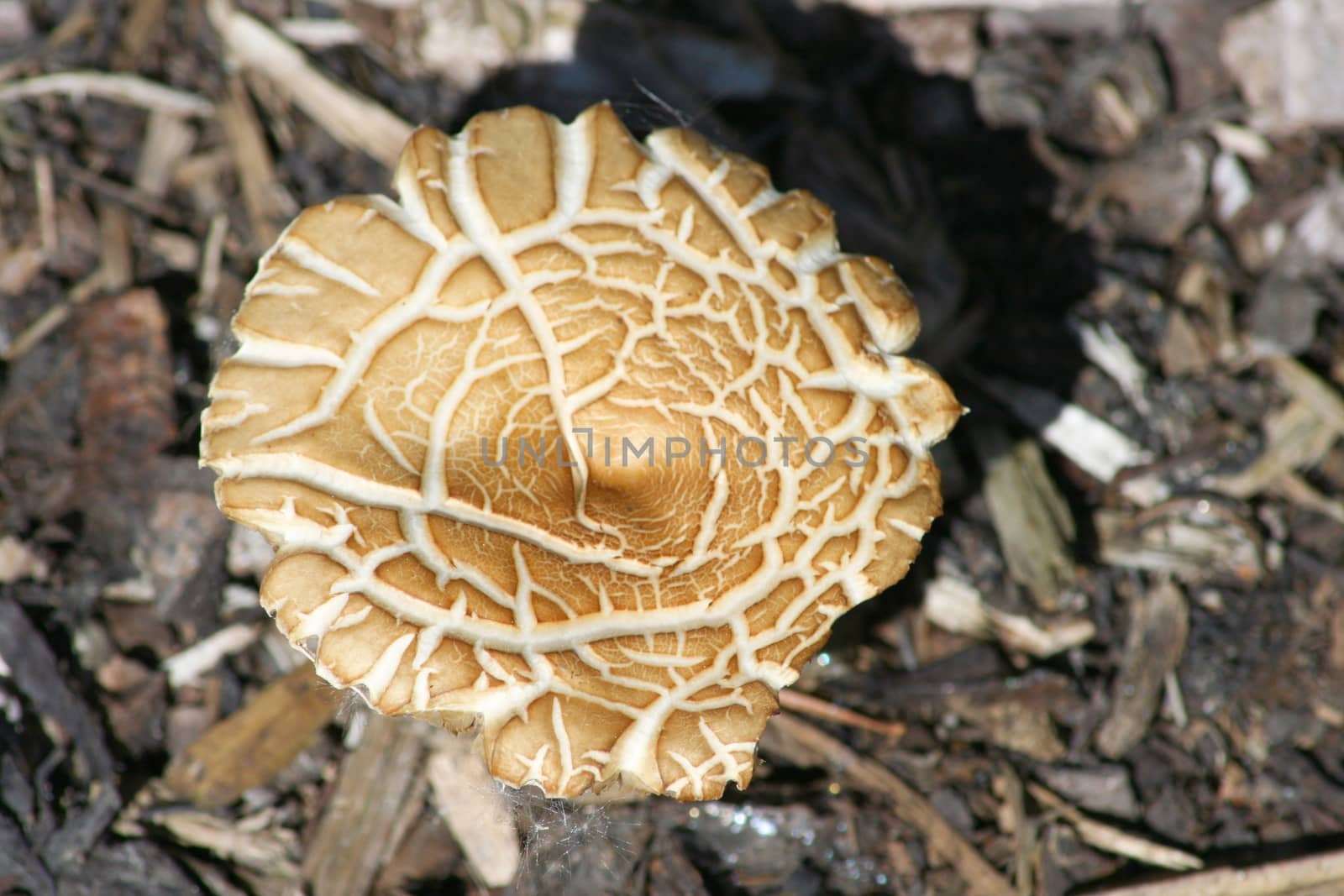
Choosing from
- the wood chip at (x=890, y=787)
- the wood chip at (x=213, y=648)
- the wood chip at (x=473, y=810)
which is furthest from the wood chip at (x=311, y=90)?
the wood chip at (x=890, y=787)

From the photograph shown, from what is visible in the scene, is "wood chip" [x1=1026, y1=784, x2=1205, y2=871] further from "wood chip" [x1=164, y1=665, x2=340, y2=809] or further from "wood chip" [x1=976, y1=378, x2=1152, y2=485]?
"wood chip" [x1=164, y1=665, x2=340, y2=809]

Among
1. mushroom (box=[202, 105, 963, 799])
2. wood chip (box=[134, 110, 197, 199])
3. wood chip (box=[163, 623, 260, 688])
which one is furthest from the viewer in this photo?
wood chip (box=[134, 110, 197, 199])

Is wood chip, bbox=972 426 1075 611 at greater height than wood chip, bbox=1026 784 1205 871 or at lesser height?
greater

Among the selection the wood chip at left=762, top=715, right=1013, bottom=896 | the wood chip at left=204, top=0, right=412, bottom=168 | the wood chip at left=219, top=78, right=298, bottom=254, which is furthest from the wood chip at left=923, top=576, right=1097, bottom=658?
the wood chip at left=219, top=78, right=298, bottom=254

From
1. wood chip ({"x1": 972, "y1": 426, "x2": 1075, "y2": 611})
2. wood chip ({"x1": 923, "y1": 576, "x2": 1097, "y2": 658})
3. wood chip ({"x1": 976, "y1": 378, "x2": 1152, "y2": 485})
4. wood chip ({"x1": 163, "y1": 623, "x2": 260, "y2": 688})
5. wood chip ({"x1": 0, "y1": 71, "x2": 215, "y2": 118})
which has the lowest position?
wood chip ({"x1": 163, "y1": 623, "x2": 260, "y2": 688})

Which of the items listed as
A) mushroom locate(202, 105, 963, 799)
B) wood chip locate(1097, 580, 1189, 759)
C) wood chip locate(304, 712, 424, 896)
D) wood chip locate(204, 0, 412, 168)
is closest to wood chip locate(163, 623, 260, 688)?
wood chip locate(304, 712, 424, 896)

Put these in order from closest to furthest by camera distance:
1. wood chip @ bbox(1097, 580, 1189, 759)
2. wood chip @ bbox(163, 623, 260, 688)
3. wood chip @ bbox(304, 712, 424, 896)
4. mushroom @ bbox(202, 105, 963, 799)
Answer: mushroom @ bbox(202, 105, 963, 799) → wood chip @ bbox(304, 712, 424, 896) → wood chip @ bbox(163, 623, 260, 688) → wood chip @ bbox(1097, 580, 1189, 759)

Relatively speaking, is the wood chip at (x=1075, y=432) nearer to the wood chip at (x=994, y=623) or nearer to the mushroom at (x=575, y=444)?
the wood chip at (x=994, y=623)

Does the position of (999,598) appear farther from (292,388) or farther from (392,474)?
(292,388)

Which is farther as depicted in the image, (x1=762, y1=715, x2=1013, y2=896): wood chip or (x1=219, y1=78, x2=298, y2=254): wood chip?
(x1=219, y1=78, x2=298, y2=254): wood chip

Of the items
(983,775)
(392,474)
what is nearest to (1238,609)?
(983,775)
